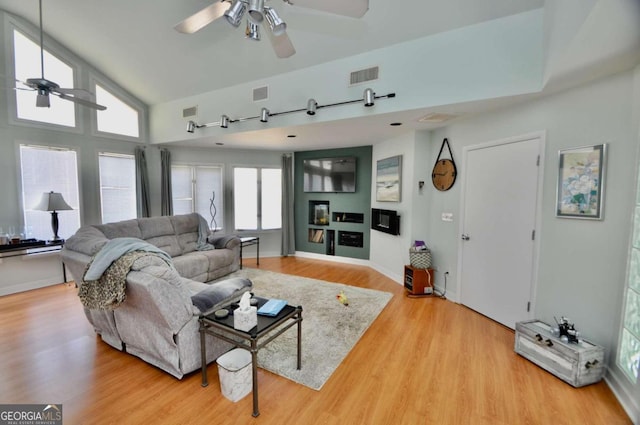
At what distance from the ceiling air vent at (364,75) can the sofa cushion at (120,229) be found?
Result: 373 centimetres

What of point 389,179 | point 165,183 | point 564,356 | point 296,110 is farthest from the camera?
point 165,183

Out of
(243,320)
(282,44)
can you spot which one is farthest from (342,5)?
(243,320)

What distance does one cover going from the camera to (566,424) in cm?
173

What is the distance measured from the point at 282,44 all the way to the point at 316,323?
276 centimetres

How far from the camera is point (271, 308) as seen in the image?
2.10 meters

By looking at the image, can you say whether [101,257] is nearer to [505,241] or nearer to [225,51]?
[225,51]

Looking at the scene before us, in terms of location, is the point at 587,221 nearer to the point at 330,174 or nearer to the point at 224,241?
the point at 330,174

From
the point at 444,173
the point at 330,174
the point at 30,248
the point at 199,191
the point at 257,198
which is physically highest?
the point at 330,174

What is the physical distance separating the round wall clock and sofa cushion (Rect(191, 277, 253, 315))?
2970 millimetres

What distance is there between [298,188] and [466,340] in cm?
447

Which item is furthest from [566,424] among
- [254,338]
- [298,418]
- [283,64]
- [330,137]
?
[283,64]

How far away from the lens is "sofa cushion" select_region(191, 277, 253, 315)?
2.17 meters

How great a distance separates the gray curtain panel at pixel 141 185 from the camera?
5133 millimetres

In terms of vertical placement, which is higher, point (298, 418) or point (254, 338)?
point (254, 338)
